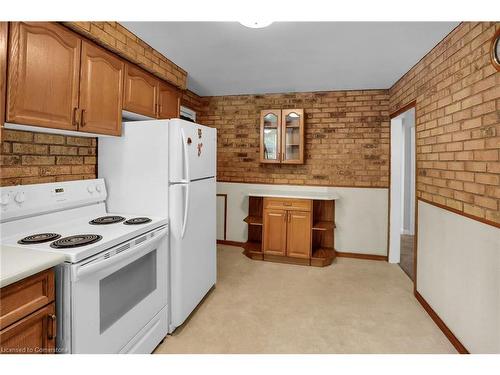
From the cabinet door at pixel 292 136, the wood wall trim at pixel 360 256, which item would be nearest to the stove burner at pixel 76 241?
the cabinet door at pixel 292 136

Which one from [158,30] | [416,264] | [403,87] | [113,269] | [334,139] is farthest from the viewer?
[334,139]

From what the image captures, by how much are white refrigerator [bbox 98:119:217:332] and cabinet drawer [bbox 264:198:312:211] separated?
1436 millimetres

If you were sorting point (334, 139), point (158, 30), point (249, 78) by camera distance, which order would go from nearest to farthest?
point (158, 30) → point (249, 78) → point (334, 139)

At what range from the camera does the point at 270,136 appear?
12.9 ft

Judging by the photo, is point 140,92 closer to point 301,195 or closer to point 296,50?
point 296,50

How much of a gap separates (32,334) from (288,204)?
2825 mm

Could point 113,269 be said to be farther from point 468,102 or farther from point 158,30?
point 468,102

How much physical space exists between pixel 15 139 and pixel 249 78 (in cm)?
244

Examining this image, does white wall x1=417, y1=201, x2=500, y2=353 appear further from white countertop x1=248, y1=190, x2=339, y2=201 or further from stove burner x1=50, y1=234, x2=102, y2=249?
stove burner x1=50, y1=234, x2=102, y2=249

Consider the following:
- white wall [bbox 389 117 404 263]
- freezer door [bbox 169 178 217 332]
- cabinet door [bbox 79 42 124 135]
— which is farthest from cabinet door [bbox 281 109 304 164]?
cabinet door [bbox 79 42 124 135]

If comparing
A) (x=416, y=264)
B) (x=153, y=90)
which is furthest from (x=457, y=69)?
(x=153, y=90)

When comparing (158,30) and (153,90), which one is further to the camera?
(153,90)

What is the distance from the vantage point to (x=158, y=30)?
2.16m

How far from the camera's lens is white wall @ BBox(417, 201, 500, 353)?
163 centimetres
